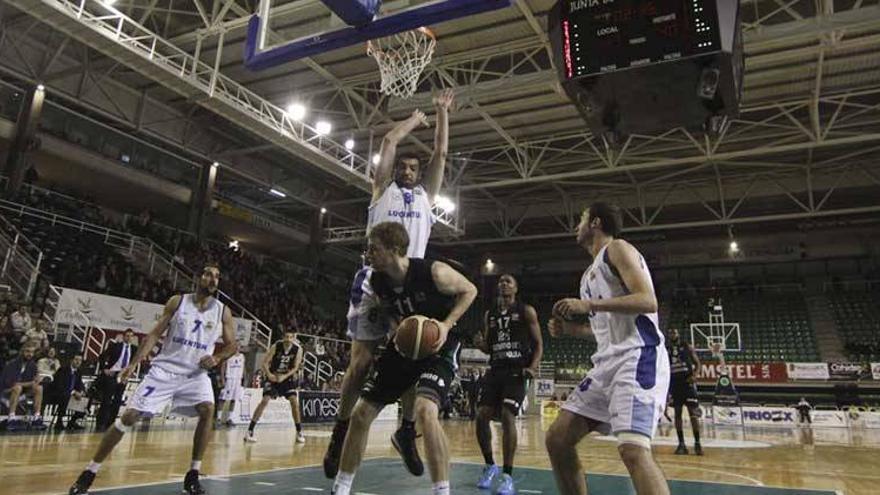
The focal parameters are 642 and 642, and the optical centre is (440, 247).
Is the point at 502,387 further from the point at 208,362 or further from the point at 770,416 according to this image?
the point at 770,416

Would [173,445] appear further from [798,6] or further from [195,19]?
[798,6]

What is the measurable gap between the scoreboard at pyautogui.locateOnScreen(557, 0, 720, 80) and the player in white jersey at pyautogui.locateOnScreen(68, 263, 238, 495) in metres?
3.55

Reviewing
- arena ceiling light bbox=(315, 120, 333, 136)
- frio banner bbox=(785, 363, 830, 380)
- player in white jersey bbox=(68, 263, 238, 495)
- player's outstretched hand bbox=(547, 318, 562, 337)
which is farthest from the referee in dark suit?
frio banner bbox=(785, 363, 830, 380)

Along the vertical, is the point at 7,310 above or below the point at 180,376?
above

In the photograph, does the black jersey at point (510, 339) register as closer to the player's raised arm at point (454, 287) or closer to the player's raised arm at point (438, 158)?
the player's raised arm at point (438, 158)

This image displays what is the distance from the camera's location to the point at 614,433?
10.3 ft

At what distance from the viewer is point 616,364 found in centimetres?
323

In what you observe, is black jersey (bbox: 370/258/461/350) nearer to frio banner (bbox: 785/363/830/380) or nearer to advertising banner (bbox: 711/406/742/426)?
advertising banner (bbox: 711/406/742/426)

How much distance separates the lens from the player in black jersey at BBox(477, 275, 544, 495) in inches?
227

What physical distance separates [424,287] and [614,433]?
1.26 meters

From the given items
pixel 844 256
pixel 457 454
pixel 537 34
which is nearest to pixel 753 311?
pixel 844 256

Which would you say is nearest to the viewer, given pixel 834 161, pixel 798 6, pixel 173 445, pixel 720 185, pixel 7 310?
pixel 173 445

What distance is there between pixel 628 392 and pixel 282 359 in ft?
26.8

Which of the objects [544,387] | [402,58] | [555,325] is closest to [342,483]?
[555,325]
